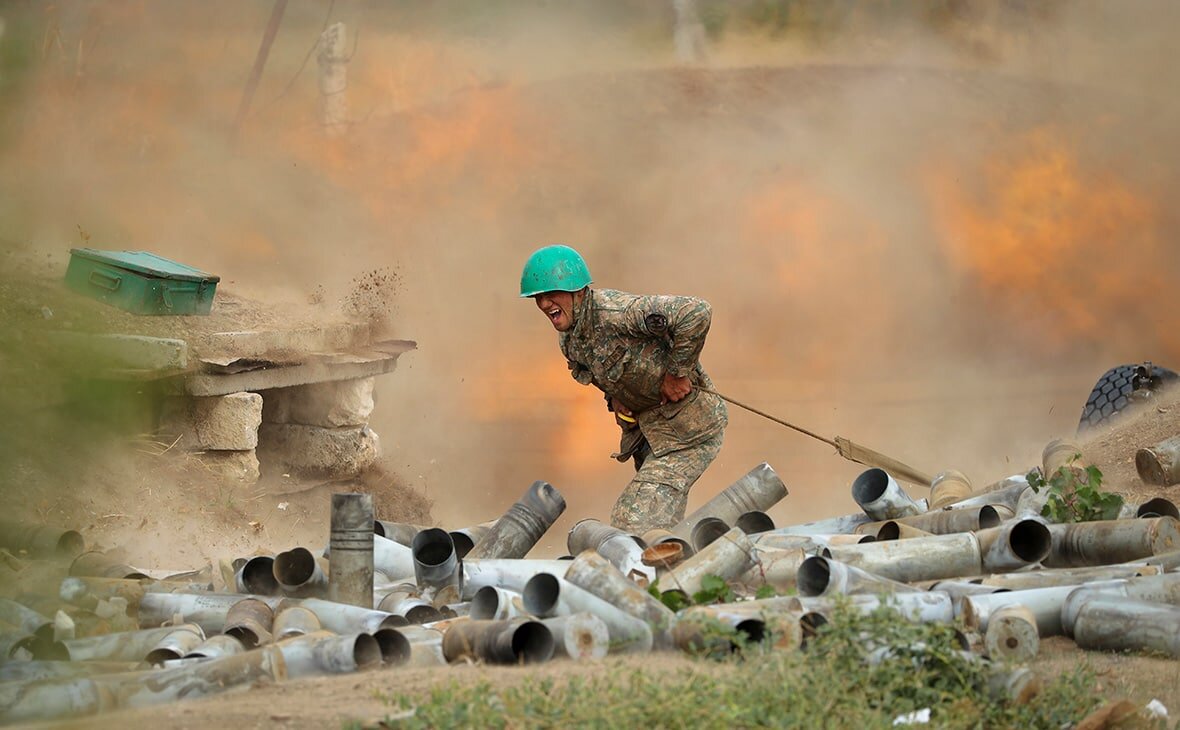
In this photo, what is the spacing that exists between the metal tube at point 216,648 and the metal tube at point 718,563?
1.66 m

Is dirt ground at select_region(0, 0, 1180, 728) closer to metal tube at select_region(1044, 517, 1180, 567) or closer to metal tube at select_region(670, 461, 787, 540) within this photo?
metal tube at select_region(670, 461, 787, 540)

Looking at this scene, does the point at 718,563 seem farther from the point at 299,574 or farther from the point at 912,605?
the point at 299,574

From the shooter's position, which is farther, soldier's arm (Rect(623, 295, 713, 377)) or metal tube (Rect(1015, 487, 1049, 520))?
soldier's arm (Rect(623, 295, 713, 377))

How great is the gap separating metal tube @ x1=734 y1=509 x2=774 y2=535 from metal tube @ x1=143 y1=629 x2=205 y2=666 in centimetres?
304

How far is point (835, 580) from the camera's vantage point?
190 inches

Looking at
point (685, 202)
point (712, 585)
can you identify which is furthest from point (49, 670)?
point (685, 202)

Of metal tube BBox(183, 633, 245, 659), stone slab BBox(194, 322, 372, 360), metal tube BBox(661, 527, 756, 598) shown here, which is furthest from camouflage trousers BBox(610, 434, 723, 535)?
stone slab BBox(194, 322, 372, 360)

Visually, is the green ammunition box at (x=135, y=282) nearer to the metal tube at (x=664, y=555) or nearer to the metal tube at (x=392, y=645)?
the metal tube at (x=664, y=555)

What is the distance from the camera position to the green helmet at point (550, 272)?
6.78m

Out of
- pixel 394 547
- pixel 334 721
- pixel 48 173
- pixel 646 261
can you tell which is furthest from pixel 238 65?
pixel 334 721

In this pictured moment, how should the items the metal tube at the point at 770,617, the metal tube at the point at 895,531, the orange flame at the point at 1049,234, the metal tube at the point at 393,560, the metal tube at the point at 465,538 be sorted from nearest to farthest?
1. the metal tube at the point at 770,617
2. the metal tube at the point at 895,531
3. the metal tube at the point at 393,560
4. the metal tube at the point at 465,538
5. the orange flame at the point at 1049,234

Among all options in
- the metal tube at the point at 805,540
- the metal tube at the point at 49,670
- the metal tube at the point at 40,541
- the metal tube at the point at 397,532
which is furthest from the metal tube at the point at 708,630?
the metal tube at the point at 40,541

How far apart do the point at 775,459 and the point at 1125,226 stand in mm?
4591

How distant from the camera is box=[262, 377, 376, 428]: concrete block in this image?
33.7 feet
